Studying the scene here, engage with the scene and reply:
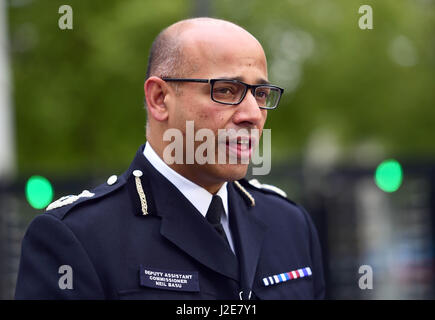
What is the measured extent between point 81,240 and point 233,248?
69 cm

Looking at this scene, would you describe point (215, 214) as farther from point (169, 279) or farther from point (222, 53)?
point (222, 53)

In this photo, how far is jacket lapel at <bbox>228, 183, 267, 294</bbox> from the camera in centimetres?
298

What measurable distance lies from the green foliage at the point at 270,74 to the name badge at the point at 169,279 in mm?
7350

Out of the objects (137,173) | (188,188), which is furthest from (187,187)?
(137,173)

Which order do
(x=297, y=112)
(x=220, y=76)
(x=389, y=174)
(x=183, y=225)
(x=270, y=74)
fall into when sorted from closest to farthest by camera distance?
(x=220, y=76) → (x=183, y=225) → (x=389, y=174) → (x=270, y=74) → (x=297, y=112)

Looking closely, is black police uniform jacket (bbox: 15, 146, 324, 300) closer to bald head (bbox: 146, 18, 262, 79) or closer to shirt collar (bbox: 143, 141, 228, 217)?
shirt collar (bbox: 143, 141, 228, 217)

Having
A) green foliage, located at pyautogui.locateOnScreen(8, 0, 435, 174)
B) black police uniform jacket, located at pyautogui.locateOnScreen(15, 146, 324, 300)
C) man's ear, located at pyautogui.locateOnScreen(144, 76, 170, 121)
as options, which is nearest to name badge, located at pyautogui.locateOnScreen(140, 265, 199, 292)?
black police uniform jacket, located at pyautogui.locateOnScreen(15, 146, 324, 300)

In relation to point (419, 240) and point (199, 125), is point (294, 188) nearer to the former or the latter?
point (419, 240)

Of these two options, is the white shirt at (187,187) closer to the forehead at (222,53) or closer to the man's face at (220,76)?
the man's face at (220,76)

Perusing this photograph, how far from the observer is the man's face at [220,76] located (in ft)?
9.04

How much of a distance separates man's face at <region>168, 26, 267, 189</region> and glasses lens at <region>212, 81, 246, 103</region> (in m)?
0.02

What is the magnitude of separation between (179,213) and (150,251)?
0.22 meters

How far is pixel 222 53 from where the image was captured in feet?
9.04

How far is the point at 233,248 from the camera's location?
10.00ft
